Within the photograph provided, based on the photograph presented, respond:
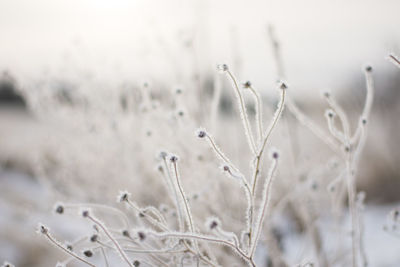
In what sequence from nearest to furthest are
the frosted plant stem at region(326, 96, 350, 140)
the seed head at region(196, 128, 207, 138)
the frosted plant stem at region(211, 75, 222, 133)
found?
1. the seed head at region(196, 128, 207, 138)
2. the frosted plant stem at region(326, 96, 350, 140)
3. the frosted plant stem at region(211, 75, 222, 133)

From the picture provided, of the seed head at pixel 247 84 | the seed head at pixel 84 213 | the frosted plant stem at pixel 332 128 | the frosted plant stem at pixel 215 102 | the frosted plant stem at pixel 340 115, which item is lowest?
the seed head at pixel 84 213

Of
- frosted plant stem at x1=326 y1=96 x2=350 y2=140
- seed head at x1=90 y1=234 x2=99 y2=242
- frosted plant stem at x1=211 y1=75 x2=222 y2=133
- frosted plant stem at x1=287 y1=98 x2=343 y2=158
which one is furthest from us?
frosted plant stem at x1=211 y1=75 x2=222 y2=133

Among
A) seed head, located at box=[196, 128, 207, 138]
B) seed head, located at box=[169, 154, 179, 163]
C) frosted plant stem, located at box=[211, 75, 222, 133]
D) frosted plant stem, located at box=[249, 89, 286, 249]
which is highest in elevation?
frosted plant stem, located at box=[211, 75, 222, 133]

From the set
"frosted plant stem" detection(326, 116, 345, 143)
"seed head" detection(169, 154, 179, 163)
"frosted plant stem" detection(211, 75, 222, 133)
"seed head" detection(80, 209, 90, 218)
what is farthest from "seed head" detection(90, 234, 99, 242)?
"frosted plant stem" detection(211, 75, 222, 133)

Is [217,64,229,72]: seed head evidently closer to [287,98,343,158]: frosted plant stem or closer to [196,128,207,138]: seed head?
[196,128,207,138]: seed head

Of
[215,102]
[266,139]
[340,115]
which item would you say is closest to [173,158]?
[266,139]

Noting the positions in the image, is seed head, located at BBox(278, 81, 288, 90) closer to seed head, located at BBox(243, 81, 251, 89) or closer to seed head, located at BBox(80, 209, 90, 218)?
seed head, located at BBox(243, 81, 251, 89)

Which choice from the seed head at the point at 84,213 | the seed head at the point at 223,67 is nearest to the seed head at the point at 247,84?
the seed head at the point at 223,67

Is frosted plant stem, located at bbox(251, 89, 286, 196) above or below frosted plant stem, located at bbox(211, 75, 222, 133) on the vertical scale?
below

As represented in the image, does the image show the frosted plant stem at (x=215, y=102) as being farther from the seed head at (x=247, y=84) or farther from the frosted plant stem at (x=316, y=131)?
the seed head at (x=247, y=84)

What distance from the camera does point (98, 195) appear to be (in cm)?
355

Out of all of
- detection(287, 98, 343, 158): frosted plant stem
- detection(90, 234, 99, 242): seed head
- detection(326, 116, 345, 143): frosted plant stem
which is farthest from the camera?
detection(287, 98, 343, 158): frosted plant stem

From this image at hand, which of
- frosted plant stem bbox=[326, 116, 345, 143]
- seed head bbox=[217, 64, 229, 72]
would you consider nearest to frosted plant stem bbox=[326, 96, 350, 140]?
frosted plant stem bbox=[326, 116, 345, 143]

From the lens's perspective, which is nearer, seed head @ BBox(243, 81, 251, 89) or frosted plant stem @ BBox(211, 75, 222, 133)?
seed head @ BBox(243, 81, 251, 89)
